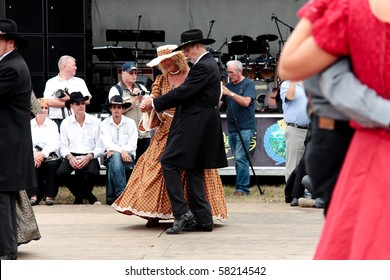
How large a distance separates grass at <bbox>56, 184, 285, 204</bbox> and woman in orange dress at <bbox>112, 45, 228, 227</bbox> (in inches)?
127

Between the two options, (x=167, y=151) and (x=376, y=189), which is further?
(x=167, y=151)

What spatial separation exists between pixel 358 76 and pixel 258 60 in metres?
14.7

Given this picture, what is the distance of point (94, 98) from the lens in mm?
17391

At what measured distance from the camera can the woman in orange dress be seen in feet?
30.3

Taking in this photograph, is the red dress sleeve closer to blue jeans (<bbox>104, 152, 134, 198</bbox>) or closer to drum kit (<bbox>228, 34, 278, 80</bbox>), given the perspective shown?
blue jeans (<bbox>104, 152, 134, 198</bbox>)

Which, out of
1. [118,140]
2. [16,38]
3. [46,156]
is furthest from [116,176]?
[16,38]

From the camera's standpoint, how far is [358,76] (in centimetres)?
345

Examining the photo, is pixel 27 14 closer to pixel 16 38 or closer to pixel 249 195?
pixel 249 195

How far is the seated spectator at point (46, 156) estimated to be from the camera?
12477 millimetres

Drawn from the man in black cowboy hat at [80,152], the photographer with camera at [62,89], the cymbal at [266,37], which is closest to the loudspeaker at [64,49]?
the photographer with camera at [62,89]
